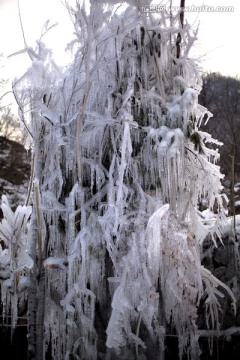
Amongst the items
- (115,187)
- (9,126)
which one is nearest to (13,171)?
(9,126)

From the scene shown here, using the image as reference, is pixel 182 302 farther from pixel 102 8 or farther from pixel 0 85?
→ pixel 0 85

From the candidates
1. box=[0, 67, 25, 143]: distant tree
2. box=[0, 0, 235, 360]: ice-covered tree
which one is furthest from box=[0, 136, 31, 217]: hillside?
box=[0, 0, 235, 360]: ice-covered tree

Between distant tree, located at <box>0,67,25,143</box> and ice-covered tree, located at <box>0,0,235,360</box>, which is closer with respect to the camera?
ice-covered tree, located at <box>0,0,235,360</box>

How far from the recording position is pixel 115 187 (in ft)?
12.5

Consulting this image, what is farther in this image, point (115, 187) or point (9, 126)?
point (9, 126)

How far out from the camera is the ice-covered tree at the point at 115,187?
3.57m

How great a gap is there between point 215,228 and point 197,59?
1971 mm

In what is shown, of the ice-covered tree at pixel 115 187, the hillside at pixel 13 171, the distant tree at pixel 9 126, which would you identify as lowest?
the ice-covered tree at pixel 115 187

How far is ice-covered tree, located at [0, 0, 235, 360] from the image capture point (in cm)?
357

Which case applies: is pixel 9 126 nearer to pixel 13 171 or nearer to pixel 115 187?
pixel 13 171

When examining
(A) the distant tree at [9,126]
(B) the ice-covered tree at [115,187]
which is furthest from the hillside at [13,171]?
(B) the ice-covered tree at [115,187]

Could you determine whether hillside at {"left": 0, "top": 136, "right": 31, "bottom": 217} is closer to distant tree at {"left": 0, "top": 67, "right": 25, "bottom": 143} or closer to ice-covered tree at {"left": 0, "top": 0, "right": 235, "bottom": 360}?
distant tree at {"left": 0, "top": 67, "right": 25, "bottom": 143}

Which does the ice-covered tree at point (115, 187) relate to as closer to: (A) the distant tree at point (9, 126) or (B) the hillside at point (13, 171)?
(B) the hillside at point (13, 171)

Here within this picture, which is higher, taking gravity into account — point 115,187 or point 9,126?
point 9,126
